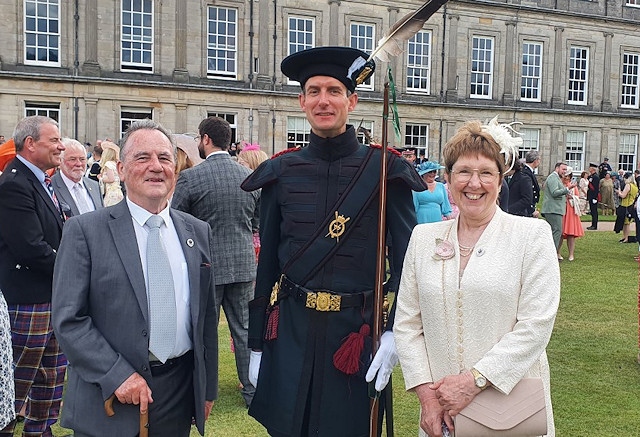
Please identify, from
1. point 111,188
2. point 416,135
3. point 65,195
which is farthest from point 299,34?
point 65,195

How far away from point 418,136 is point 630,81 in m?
12.7

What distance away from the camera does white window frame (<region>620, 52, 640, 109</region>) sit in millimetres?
33594

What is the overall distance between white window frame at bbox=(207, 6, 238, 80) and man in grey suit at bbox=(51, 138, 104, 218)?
20.5 metres

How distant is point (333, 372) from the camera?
3.05 m

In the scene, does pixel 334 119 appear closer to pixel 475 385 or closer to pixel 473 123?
pixel 473 123

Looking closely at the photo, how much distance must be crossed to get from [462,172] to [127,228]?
1.41 meters

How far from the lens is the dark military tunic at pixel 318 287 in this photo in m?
3.05

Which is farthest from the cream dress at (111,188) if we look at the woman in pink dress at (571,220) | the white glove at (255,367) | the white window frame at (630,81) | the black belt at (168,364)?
the white window frame at (630,81)

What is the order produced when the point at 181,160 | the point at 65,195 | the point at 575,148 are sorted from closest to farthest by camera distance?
the point at 65,195 < the point at 181,160 < the point at 575,148

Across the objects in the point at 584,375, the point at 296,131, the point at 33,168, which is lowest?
the point at 584,375

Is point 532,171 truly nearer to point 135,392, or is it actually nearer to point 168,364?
point 168,364

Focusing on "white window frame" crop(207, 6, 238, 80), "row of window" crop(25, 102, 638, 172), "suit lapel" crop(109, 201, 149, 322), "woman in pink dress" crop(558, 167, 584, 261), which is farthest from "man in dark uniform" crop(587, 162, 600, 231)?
"suit lapel" crop(109, 201, 149, 322)

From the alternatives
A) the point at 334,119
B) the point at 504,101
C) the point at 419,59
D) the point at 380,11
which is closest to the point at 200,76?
the point at 380,11

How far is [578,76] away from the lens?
107 feet
